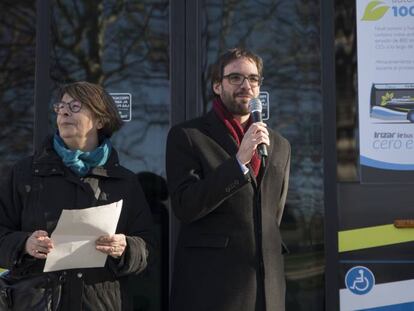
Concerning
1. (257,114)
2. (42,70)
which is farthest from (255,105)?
(42,70)

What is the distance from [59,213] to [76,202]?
0.25 feet

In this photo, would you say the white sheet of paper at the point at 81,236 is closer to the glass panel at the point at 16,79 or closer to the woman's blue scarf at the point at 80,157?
the woman's blue scarf at the point at 80,157

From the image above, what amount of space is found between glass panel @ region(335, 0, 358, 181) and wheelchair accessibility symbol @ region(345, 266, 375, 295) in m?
0.46

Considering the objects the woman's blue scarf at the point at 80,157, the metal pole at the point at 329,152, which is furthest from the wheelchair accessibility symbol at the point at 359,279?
the woman's blue scarf at the point at 80,157

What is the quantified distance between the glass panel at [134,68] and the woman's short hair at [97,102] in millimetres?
630

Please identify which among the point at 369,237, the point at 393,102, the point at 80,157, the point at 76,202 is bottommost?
the point at 369,237

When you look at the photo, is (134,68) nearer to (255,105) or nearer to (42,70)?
(42,70)

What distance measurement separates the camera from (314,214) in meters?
3.10

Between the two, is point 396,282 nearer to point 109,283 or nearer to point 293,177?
point 293,177

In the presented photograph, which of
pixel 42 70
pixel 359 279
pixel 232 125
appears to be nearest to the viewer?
pixel 232 125

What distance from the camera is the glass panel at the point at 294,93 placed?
3.11 m

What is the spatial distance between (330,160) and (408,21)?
821mm

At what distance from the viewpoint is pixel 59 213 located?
2.34 metres

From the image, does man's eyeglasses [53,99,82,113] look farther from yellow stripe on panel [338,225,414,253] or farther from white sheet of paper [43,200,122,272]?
yellow stripe on panel [338,225,414,253]
